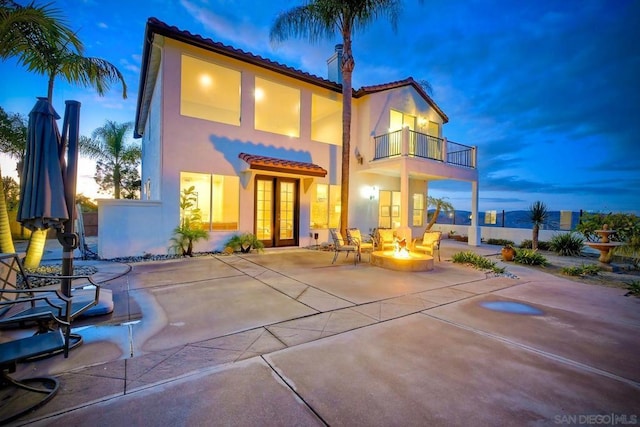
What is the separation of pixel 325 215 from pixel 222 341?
30.6 ft

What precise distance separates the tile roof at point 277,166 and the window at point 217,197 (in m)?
1.07

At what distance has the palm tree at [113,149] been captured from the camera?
17109mm

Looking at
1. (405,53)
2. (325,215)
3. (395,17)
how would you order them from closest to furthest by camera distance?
1. (395,17)
2. (325,215)
3. (405,53)

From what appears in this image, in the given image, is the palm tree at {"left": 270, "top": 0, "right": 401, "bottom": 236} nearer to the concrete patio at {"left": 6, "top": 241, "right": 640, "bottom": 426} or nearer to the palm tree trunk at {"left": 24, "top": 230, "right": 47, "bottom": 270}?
the concrete patio at {"left": 6, "top": 241, "right": 640, "bottom": 426}

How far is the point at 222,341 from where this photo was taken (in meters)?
3.07

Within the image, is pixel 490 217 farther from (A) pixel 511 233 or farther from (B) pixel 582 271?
(B) pixel 582 271

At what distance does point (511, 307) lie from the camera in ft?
14.7

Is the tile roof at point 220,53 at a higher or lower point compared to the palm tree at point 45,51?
higher

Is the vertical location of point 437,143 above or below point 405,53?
below

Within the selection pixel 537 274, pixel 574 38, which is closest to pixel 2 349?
pixel 537 274

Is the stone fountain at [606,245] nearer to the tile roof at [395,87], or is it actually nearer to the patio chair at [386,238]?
the patio chair at [386,238]

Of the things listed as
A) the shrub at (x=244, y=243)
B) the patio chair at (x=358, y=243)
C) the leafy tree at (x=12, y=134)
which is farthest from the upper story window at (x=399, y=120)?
the leafy tree at (x=12, y=134)

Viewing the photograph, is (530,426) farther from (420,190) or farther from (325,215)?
(420,190)

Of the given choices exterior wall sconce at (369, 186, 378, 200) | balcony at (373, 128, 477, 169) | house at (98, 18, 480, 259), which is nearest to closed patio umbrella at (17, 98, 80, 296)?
house at (98, 18, 480, 259)
